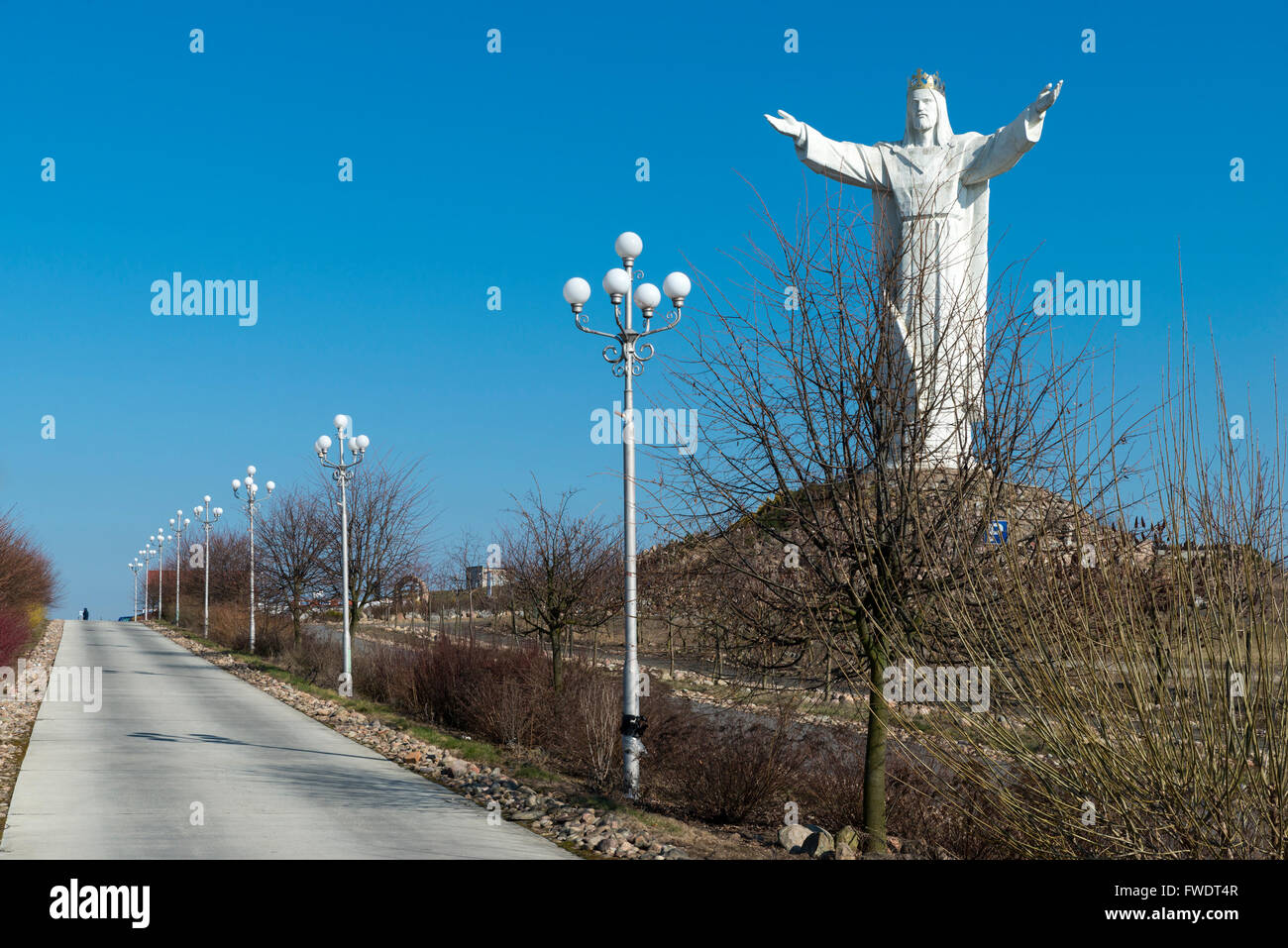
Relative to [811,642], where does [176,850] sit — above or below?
below

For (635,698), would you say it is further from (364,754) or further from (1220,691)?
(1220,691)

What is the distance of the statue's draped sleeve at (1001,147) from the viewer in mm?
20344

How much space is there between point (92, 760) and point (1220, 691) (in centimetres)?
1394

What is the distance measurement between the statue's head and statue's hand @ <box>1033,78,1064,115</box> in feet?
9.86

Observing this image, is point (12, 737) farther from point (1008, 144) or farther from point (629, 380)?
point (1008, 144)

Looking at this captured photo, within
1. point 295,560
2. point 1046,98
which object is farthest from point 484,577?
point 1046,98

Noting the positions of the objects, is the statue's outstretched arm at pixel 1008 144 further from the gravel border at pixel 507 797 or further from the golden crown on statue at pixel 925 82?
the gravel border at pixel 507 797

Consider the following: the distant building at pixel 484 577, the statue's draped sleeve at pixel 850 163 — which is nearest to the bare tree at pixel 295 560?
the distant building at pixel 484 577

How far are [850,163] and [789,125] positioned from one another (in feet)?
6.37

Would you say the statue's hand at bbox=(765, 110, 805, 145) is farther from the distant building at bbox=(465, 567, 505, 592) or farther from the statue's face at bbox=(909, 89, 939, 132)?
the distant building at bbox=(465, 567, 505, 592)

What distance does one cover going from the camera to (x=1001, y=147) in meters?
21.3
